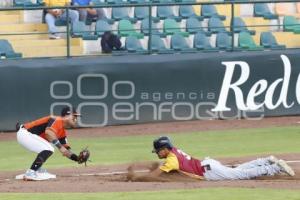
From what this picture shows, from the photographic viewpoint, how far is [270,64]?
73.4 ft

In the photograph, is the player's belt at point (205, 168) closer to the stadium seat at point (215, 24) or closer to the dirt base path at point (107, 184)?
the dirt base path at point (107, 184)

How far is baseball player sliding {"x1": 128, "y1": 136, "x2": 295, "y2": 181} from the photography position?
13594mm

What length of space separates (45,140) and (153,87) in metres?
7.27

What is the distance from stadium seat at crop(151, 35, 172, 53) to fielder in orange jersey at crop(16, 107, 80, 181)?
7787 mm

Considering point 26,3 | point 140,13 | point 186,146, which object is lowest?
point 186,146

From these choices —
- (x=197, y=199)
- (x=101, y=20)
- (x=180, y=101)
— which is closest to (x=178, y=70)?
(x=180, y=101)

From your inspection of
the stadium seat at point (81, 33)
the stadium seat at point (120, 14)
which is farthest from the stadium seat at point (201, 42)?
the stadium seat at point (81, 33)

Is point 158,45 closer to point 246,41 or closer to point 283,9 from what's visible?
point 246,41

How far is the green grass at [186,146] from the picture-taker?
17.0 meters

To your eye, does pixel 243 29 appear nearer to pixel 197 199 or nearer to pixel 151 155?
pixel 151 155

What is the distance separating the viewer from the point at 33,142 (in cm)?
1436

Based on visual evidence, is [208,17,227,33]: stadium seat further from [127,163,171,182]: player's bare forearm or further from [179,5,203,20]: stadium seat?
[127,163,171,182]: player's bare forearm

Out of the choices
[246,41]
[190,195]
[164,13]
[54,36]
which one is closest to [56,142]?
[190,195]

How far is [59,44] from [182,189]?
31.3ft
